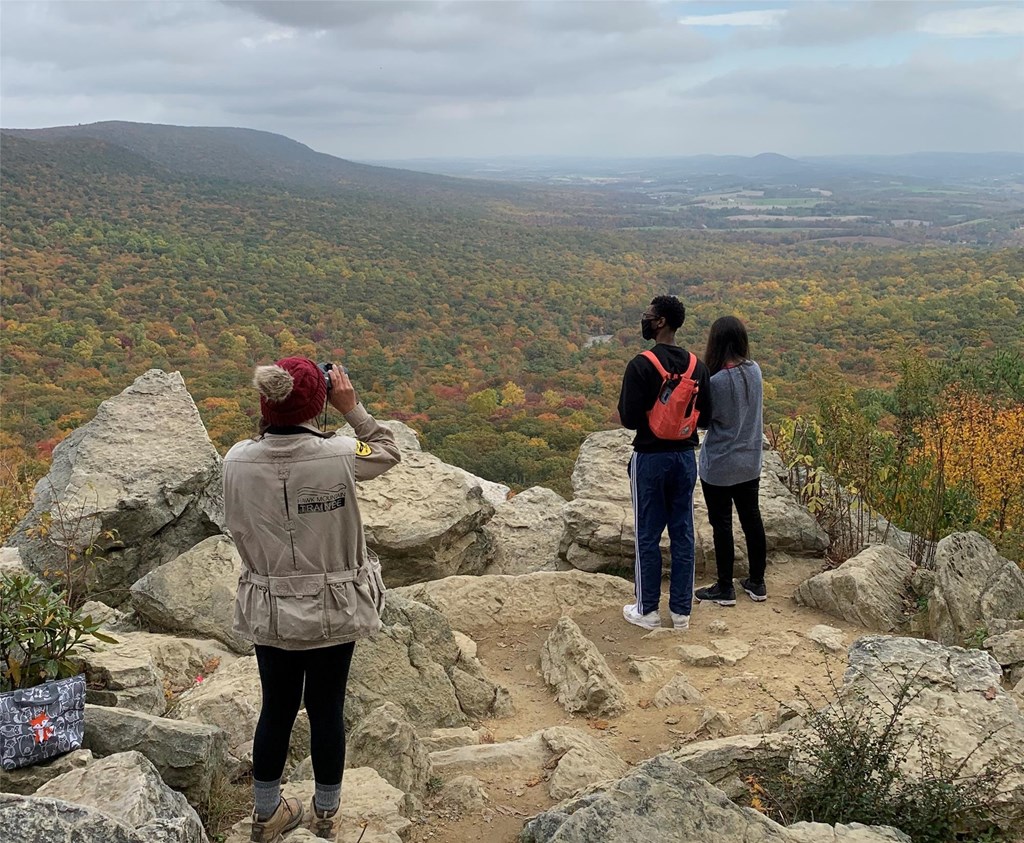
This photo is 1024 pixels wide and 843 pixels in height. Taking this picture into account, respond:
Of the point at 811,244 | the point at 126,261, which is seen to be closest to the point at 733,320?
the point at 126,261

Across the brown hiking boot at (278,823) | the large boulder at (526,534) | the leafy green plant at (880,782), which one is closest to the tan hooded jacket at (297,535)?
the brown hiking boot at (278,823)

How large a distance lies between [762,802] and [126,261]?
6341cm

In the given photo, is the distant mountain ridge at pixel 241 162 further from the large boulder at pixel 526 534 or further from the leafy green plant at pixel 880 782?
the leafy green plant at pixel 880 782

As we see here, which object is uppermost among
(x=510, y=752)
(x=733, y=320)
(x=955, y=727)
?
(x=733, y=320)

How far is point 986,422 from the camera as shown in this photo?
12.8 meters

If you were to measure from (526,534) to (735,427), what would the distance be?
10.5 feet

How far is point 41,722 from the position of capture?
8.91 feet

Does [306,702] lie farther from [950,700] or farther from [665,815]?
[950,700]

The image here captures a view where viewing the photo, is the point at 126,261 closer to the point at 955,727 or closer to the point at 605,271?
the point at 605,271

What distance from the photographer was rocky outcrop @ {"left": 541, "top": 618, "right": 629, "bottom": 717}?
4117 mm

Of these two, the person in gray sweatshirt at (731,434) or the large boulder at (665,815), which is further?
the person in gray sweatshirt at (731,434)

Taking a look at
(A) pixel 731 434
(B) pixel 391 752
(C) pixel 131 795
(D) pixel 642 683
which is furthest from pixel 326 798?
(A) pixel 731 434

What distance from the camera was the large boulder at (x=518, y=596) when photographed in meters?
5.39

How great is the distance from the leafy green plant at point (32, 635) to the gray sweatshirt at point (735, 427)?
3.35 m
